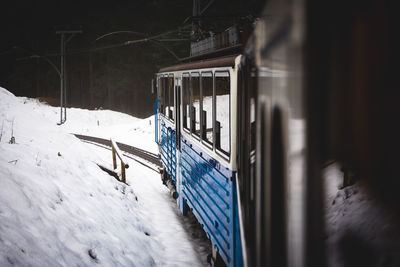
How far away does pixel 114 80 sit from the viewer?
127ft

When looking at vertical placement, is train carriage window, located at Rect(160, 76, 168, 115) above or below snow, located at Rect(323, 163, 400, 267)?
above

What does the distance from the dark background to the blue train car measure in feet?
80.6

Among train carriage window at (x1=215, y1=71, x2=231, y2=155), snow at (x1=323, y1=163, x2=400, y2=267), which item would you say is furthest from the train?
train carriage window at (x1=215, y1=71, x2=231, y2=155)

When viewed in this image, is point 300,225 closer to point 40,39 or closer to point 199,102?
point 199,102

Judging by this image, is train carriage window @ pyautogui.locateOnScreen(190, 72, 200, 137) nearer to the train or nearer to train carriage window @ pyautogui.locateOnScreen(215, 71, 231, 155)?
train carriage window @ pyautogui.locateOnScreen(215, 71, 231, 155)

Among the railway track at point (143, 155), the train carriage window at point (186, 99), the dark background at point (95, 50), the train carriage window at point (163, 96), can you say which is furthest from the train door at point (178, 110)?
the dark background at point (95, 50)

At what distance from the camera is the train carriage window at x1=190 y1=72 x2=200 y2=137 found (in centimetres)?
574

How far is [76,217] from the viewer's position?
5.69 m

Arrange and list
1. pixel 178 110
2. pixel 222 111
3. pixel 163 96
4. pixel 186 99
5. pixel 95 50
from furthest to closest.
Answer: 1. pixel 95 50
2. pixel 163 96
3. pixel 178 110
4. pixel 186 99
5. pixel 222 111

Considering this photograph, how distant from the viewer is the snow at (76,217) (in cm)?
448

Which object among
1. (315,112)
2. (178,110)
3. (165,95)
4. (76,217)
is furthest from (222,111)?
(165,95)

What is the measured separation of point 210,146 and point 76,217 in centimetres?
240

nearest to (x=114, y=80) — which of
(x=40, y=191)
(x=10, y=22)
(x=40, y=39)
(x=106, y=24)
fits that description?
(x=106, y=24)

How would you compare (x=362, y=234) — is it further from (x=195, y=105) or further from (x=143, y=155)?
(x=143, y=155)
